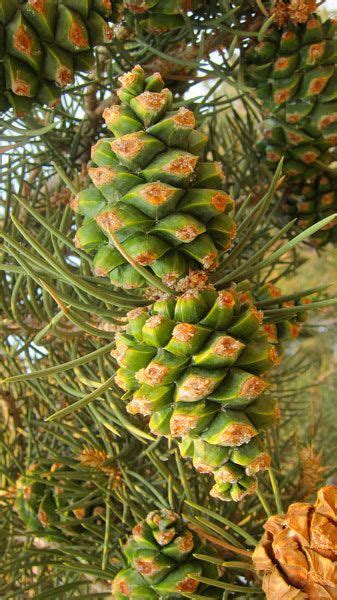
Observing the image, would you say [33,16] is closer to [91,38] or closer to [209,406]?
[91,38]

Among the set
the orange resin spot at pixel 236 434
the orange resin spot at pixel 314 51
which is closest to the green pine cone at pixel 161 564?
the orange resin spot at pixel 236 434

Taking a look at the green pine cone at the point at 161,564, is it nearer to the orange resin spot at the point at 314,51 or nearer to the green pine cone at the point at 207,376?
the green pine cone at the point at 207,376

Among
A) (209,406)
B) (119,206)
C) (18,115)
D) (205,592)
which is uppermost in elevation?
(18,115)

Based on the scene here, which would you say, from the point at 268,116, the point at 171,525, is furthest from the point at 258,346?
the point at 268,116

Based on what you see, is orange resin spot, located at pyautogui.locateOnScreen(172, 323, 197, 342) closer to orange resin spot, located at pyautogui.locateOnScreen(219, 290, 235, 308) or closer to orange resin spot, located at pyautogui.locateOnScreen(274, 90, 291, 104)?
orange resin spot, located at pyautogui.locateOnScreen(219, 290, 235, 308)

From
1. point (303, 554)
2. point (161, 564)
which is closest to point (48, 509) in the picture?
point (161, 564)

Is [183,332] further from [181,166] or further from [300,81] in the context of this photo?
[300,81]
